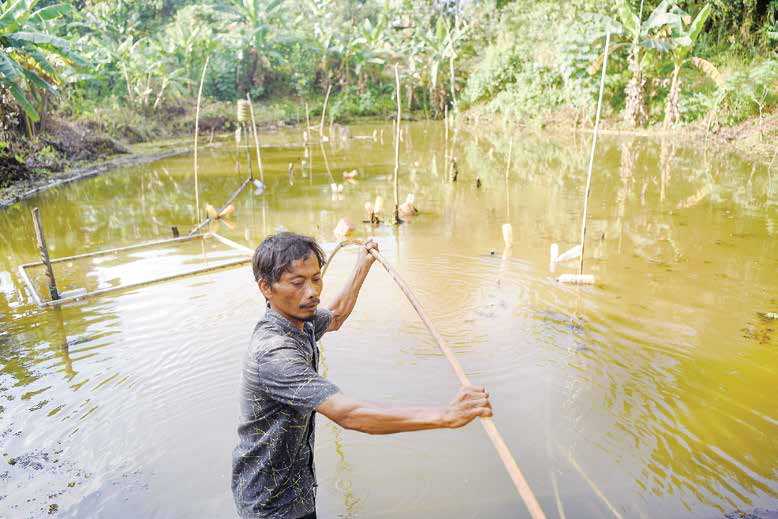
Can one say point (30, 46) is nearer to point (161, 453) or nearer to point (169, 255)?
point (169, 255)

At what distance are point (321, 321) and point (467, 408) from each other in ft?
2.21

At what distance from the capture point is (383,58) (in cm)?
2602

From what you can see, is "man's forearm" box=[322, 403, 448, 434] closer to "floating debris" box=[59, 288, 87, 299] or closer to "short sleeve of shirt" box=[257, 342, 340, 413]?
"short sleeve of shirt" box=[257, 342, 340, 413]

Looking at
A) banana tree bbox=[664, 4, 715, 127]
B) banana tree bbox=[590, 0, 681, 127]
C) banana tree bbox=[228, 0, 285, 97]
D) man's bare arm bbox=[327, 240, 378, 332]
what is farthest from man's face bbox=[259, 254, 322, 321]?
banana tree bbox=[228, 0, 285, 97]

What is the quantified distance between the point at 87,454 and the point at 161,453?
406mm

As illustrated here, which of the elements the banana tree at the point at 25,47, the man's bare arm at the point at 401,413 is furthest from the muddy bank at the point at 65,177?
the man's bare arm at the point at 401,413

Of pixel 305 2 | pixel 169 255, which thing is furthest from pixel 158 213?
pixel 305 2

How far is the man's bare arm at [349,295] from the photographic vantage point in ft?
7.20

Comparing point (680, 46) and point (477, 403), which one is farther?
point (680, 46)

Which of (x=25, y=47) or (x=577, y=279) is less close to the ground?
(x=25, y=47)

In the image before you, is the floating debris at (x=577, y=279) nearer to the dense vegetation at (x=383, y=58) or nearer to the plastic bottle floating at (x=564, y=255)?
the plastic bottle floating at (x=564, y=255)

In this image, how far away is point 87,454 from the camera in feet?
10.4

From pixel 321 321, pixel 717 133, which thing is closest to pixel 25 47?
pixel 321 321

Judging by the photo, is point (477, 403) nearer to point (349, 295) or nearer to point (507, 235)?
point (349, 295)
